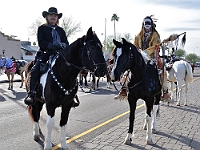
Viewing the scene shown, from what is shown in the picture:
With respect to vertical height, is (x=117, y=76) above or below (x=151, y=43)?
below

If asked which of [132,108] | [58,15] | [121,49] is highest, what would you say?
[58,15]

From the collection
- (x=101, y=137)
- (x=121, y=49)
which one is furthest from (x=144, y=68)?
(x=101, y=137)

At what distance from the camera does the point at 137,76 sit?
666 centimetres

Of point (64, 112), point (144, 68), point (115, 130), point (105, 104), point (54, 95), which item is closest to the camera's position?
point (54, 95)

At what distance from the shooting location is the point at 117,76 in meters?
5.89

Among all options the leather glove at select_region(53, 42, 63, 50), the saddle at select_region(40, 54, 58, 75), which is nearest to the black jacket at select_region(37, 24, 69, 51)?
the leather glove at select_region(53, 42, 63, 50)

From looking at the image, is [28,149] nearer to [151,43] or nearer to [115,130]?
[115,130]

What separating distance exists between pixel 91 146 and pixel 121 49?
7.35 feet

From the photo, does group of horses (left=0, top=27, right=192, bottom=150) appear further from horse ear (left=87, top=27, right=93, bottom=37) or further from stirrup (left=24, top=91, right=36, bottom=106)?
stirrup (left=24, top=91, right=36, bottom=106)

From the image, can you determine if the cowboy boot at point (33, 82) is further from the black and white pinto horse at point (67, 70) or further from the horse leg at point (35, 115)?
the horse leg at point (35, 115)

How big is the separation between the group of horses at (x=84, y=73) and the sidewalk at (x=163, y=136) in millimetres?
297

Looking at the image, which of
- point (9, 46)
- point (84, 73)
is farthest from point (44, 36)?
point (9, 46)

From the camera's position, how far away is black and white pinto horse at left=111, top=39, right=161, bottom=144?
614cm

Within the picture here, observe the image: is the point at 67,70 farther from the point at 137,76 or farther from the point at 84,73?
the point at 137,76
